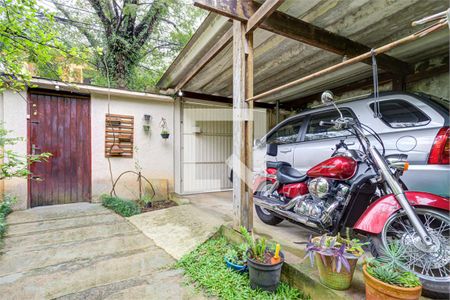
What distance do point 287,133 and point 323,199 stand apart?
5.54 ft

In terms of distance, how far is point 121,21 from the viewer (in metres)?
6.55

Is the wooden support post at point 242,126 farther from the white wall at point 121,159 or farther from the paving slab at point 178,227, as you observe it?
the white wall at point 121,159

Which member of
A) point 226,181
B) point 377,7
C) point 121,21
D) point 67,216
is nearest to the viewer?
point 377,7

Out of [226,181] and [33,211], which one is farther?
[226,181]

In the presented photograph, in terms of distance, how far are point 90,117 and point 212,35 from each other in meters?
3.00

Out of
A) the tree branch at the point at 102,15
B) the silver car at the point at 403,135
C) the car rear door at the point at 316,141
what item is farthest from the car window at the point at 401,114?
the tree branch at the point at 102,15

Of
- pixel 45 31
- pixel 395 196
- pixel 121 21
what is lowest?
pixel 395 196

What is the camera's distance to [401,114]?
7.34ft

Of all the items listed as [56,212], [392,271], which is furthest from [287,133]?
[56,212]

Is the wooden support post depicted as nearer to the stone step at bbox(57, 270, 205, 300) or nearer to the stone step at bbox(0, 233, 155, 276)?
the stone step at bbox(57, 270, 205, 300)

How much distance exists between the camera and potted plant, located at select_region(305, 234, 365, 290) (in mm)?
1379

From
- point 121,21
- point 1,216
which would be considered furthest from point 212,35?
point 121,21

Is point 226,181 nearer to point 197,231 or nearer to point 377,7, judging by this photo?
point 197,231

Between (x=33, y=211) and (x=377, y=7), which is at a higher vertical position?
(x=377, y=7)
